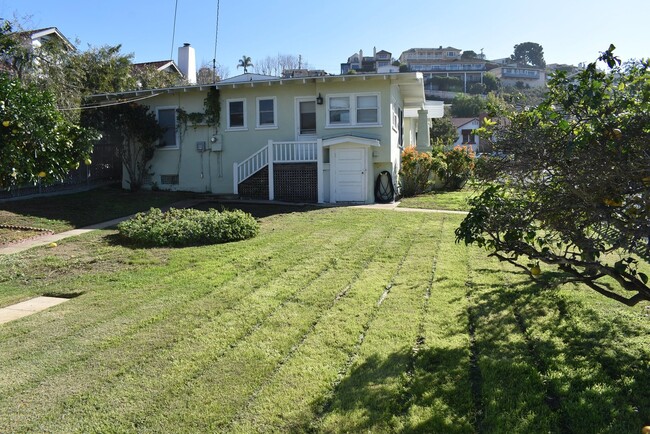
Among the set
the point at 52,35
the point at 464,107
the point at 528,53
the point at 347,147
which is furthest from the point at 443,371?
the point at 528,53

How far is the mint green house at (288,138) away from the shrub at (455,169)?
210 centimetres

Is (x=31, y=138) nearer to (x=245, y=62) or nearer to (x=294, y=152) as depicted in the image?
(x=294, y=152)

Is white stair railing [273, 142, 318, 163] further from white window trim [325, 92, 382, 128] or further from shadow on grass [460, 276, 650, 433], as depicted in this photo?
shadow on grass [460, 276, 650, 433]

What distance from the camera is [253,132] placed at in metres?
18.9

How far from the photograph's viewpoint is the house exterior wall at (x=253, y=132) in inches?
687

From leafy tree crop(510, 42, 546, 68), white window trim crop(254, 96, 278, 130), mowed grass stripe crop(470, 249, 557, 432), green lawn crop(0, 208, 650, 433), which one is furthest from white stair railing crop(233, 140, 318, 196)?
leafy tree crop(510, 42, 546, 68)

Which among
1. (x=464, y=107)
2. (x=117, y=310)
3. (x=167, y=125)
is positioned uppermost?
(x=464, y=107)

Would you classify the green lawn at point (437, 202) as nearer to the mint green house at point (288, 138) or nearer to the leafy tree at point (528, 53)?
the mint green house at point (288, 138)

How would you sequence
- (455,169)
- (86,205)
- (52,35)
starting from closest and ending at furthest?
(86,205), (455,169), (52,35)

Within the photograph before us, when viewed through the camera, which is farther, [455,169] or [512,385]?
[455,169]

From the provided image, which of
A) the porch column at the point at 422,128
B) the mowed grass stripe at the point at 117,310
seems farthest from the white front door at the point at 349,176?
the porch column at the point at 422,128

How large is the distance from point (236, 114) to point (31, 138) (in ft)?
49.6

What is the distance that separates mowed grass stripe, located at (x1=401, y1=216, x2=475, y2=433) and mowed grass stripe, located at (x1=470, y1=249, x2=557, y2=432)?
0.42 ft

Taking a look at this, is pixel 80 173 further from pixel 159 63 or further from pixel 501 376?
pixel 501 376
